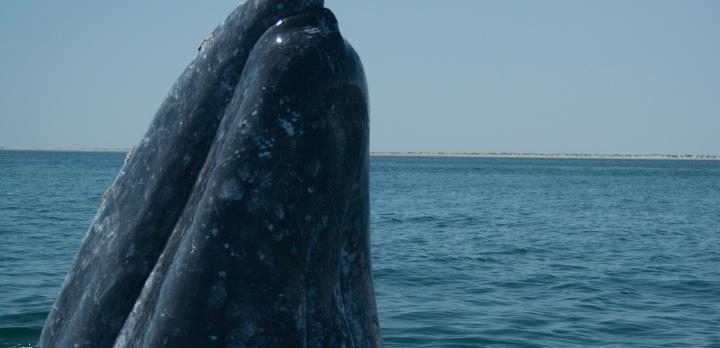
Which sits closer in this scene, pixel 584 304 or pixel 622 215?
pixel 584 304

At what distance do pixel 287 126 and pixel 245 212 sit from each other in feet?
1.05

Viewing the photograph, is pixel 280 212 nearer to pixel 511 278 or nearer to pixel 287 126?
pixel 287 126

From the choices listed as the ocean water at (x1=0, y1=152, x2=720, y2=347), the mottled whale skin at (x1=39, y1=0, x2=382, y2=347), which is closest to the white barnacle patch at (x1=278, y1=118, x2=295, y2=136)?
the mottled whale skin at (x1=39, y1=0, x2=382, y2=347)

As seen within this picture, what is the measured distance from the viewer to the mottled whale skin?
8.96 feet

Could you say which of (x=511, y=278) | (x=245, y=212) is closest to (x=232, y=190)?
(x=245, y=212)

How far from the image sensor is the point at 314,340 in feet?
9.48

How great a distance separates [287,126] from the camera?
2.85 metres

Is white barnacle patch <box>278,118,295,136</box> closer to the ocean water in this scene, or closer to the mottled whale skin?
the mottled whale skin

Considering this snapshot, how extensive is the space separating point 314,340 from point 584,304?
37.2ft

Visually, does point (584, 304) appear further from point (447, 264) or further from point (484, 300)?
point (447, 264)

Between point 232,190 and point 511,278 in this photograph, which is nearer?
point 232,190

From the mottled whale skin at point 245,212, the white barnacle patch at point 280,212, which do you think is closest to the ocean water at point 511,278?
the mottled whale skin at point 245,212

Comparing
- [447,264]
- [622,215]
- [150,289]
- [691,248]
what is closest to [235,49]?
[150,289]

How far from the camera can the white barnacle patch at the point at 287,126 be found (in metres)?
2.85
